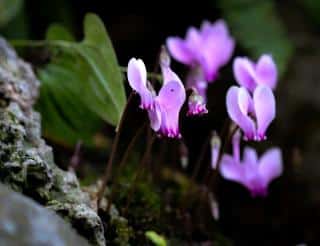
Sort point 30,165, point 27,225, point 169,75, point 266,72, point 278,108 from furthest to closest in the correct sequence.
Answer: point 278,108, point 266,72, point 169,75, point 30,165, point 27,225

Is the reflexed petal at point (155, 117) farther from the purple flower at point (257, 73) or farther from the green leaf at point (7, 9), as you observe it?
the green leaf at point (7, 9)

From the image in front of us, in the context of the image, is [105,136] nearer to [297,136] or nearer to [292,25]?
[297,136]

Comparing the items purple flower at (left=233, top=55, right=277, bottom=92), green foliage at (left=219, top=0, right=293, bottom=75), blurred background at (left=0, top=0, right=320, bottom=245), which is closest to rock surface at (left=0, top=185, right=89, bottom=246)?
purple flower at (left=233, top=55, right=277, bottom=92)

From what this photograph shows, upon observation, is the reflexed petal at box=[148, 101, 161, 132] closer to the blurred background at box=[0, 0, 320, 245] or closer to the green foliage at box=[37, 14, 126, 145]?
the green foliage at box=[37, 14, 126, 145]

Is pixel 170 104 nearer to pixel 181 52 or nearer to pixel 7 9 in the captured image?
pixel 181 52

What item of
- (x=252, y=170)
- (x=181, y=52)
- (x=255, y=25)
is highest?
(x=255, y=25)

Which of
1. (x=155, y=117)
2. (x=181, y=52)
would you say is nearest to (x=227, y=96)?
(x=155, y=117)

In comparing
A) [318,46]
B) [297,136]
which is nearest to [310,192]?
[297,136]

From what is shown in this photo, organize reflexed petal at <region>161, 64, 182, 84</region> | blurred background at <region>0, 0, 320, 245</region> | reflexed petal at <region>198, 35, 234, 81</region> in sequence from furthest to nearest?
blurred background at <region>0, 0, 320, 245</region>, reflexed petal at <region>198, 35, 234, 81</region>, reflexed petal at <region>161, 64, 182, 84</region>
